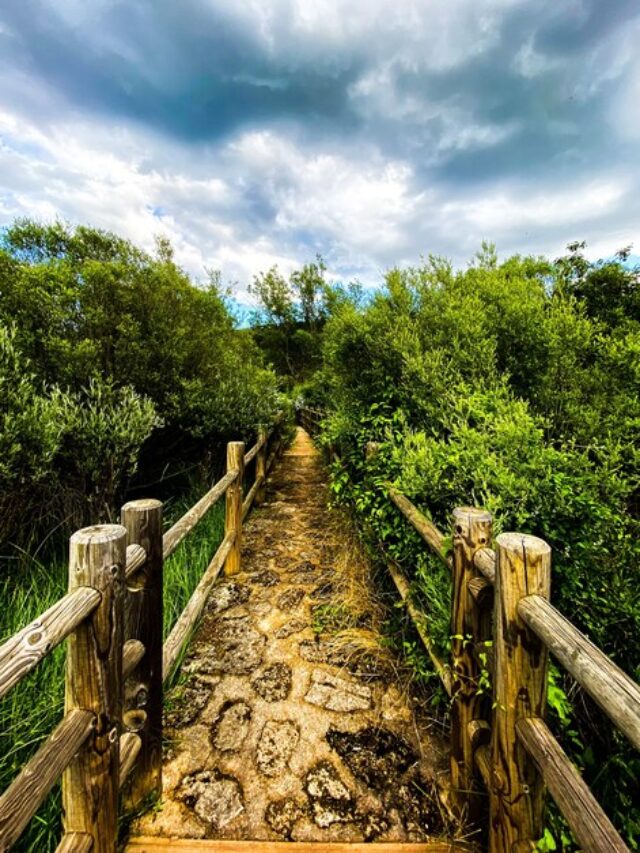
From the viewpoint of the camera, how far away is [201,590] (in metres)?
2.87

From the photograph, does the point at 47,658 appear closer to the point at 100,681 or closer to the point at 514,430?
the point at 100,681

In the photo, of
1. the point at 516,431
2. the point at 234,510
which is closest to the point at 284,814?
the point at 516,431

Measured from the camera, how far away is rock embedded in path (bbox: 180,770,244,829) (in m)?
1.65

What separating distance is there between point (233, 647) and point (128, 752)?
135 centimetres

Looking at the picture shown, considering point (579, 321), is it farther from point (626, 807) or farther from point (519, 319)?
point (626, 807)

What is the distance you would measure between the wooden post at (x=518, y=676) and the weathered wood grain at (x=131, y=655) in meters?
1.34

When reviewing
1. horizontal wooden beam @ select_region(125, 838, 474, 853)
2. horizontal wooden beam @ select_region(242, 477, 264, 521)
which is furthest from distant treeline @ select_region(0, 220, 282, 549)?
horizontal wooden beam @ select_region(125, 838, 474, 853)

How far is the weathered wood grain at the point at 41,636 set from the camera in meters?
0.88

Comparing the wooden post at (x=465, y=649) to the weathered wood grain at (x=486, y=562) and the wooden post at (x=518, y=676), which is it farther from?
the wooden post at (x=518, y=676)

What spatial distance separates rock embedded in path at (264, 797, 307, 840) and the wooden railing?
1.67 ft

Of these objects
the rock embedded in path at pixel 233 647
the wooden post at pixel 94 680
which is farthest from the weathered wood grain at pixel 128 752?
the rock embedded in path at pixel 233 647

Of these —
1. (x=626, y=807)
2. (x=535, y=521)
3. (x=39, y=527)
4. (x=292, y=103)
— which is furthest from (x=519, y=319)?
(x=292, y=103)

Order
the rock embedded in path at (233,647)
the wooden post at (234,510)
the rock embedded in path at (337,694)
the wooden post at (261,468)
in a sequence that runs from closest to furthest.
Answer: the rock embedded in path at (337,694) → the rock embedded in path at (233,647) → the wooden post at (234,510) → the wooden post at (261,468)

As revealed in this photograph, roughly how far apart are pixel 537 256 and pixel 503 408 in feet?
13.7
